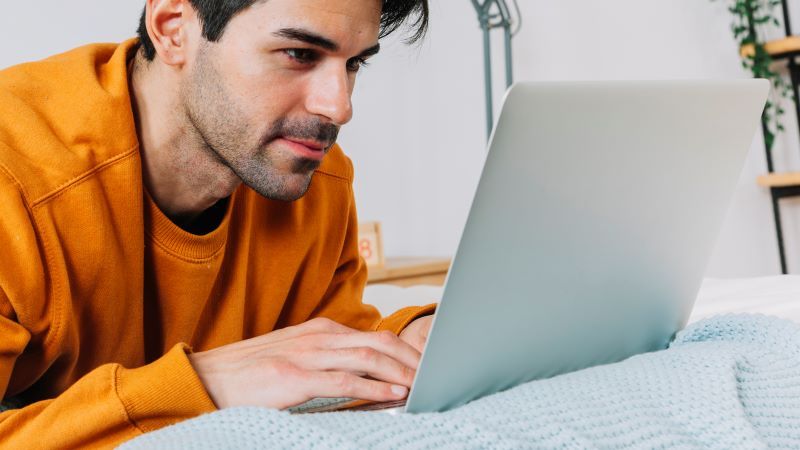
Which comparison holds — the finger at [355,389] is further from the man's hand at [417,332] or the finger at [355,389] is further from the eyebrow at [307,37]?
the eyebrow at [307,37]

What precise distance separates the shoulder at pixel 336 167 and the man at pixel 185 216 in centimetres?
2

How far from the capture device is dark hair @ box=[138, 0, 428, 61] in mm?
987

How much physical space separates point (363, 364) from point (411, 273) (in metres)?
1.88

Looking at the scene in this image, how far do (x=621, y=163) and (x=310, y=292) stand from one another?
2.47 feet

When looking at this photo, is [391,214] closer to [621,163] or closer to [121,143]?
[121,143]

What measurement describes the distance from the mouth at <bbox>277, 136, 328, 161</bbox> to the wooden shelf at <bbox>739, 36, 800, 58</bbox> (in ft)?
7.27

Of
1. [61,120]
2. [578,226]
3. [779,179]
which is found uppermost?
[61,120]

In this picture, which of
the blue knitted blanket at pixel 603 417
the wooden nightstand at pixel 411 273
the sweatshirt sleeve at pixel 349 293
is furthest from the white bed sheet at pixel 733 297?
the wooden nightstand at pixel 411 273

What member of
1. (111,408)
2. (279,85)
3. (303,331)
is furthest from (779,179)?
(111,408)

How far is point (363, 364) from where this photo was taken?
64 centimetres

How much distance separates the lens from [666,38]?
3.01 m

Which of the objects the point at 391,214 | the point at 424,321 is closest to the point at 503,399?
the point at 424,321

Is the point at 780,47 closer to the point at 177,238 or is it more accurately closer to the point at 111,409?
the point at 177,238

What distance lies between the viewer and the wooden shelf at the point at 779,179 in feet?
8.72
